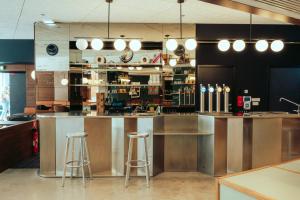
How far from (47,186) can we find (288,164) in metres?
3.61

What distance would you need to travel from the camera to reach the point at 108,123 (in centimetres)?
506

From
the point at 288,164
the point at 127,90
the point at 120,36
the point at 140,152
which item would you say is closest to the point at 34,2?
the point at 120,36

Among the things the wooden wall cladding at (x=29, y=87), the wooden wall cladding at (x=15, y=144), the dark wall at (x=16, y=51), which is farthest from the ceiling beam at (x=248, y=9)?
the wooden wall cladding at (x=29, y=87)

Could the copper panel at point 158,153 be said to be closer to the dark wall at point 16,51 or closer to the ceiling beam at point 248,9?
the ceiling beam at point 248,9

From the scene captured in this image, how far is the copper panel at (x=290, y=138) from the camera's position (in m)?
5.25

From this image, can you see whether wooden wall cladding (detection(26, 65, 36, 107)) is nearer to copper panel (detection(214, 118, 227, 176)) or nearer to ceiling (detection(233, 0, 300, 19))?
copper panel (detection(214, 118, 227, 176))

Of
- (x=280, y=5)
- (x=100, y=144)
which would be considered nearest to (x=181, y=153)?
(x=100, y=144)

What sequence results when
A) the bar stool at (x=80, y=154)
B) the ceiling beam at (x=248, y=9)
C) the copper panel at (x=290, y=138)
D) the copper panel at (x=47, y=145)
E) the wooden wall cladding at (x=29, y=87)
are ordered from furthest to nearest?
1. the wooden wall cladding at (x=29, y=87)
2. the copper panel at (x=290, y=138)
3. the copper panel at (x=47, y=145)
4. the bar stool at (x=80, y=154)
5. the ceiling beam at (x=248, y=9)

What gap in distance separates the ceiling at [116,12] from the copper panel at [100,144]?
2169 millimetres

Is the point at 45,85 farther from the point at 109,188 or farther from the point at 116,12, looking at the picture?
the point at 109,188

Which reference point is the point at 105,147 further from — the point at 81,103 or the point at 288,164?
the point at 288,164

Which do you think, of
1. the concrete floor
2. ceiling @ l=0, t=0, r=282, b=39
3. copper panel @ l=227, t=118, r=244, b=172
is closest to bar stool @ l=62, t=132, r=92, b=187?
the concrete floor

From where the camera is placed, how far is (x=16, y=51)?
A: 8.68 metres

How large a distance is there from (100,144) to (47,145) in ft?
3.06
